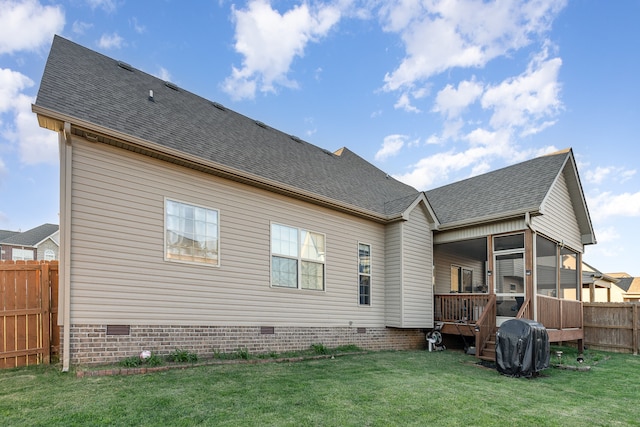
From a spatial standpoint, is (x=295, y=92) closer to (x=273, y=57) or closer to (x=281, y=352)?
(x=273, y=57)

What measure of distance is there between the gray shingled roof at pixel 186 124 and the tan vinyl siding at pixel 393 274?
622 mm

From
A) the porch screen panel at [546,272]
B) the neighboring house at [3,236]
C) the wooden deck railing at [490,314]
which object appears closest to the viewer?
the wooden deck railing at [490,314]

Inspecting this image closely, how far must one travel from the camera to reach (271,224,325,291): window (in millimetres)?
8984

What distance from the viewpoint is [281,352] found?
8.63m

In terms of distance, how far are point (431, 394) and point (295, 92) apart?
15955 mm

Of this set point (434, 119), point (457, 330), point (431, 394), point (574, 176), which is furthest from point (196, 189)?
point (434, 119)

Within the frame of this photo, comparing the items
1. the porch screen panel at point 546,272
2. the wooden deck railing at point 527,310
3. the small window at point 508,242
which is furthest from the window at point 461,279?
the wooden deck railing at point 527,310

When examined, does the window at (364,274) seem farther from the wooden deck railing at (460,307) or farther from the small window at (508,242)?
the small window at (508,242)

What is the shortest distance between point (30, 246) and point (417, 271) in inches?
1424

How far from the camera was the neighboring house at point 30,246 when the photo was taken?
3400cm

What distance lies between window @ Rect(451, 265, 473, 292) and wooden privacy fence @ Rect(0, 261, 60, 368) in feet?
40.1

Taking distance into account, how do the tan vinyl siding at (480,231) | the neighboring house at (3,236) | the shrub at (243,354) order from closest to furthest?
the shrub at (243,354) < the tan vinyl siding at (480,231) < the neighboring house at (3,236)

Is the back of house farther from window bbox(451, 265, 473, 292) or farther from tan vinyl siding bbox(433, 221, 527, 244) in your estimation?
window bbox(451, 265, 473, 292)

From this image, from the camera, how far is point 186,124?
28.6 ft
